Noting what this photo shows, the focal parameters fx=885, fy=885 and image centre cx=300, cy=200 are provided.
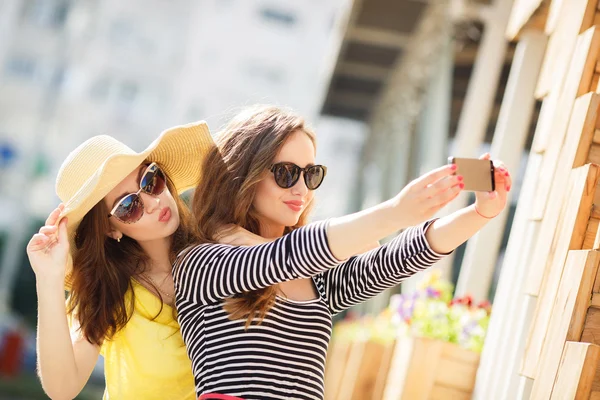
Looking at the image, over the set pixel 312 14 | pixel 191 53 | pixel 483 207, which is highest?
pixel 312 14

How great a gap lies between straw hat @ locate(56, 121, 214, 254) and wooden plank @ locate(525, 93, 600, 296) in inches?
44.2

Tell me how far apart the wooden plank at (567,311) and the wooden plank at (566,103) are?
0.48 meters

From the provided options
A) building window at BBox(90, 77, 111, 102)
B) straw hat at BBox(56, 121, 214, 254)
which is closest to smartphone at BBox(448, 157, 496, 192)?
straw hat at BBox(56, 121, 214, 254)

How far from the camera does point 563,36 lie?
3.02 meters

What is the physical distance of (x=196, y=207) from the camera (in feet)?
8.81

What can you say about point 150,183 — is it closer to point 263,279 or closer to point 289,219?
point 289,219

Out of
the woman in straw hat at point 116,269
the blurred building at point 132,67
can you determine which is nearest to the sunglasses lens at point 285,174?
the woman in straw hat at point 116,269

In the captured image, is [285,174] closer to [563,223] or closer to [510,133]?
[563,223]

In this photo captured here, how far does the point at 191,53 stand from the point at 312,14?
7120 millimetres

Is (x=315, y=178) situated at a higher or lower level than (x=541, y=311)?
higher

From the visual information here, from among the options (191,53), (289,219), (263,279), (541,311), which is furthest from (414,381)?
(191,53)

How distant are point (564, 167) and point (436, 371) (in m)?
1.36

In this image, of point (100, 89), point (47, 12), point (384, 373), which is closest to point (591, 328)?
point (384, 373)

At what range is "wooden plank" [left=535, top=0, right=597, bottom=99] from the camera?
2.84 m
